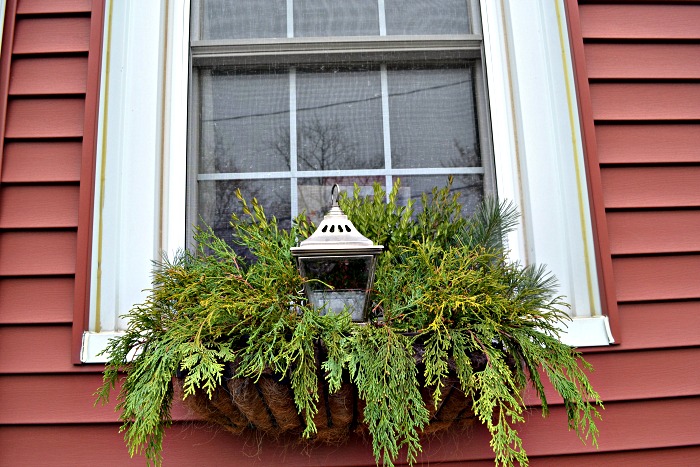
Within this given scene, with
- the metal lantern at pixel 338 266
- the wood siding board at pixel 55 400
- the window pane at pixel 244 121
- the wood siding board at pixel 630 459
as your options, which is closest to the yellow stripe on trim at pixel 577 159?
the wood siding board at pixel 630 459

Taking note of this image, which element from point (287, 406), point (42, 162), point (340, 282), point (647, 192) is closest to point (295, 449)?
point (287, 406)

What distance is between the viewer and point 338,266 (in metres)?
1.38

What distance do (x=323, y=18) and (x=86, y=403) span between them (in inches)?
47.1

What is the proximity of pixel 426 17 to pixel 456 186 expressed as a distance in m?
0.50

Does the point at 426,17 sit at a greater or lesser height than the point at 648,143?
greater

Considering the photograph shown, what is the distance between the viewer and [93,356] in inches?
62.2

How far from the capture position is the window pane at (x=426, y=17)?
1.92 metres

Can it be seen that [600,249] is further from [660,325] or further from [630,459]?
[630,459]

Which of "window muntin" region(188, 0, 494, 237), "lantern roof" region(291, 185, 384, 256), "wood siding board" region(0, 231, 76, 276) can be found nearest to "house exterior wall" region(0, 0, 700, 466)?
"wood siding board" region(0, 231, 76, 276)

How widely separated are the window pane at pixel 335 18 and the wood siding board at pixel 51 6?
0.57 metres

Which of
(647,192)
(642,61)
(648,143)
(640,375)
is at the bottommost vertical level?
(640,375)

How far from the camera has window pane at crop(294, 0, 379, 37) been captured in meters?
1.92

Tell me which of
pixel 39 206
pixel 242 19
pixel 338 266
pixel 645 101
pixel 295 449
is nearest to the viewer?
pixel 338 266

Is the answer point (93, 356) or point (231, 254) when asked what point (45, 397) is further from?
point (231, 254)
